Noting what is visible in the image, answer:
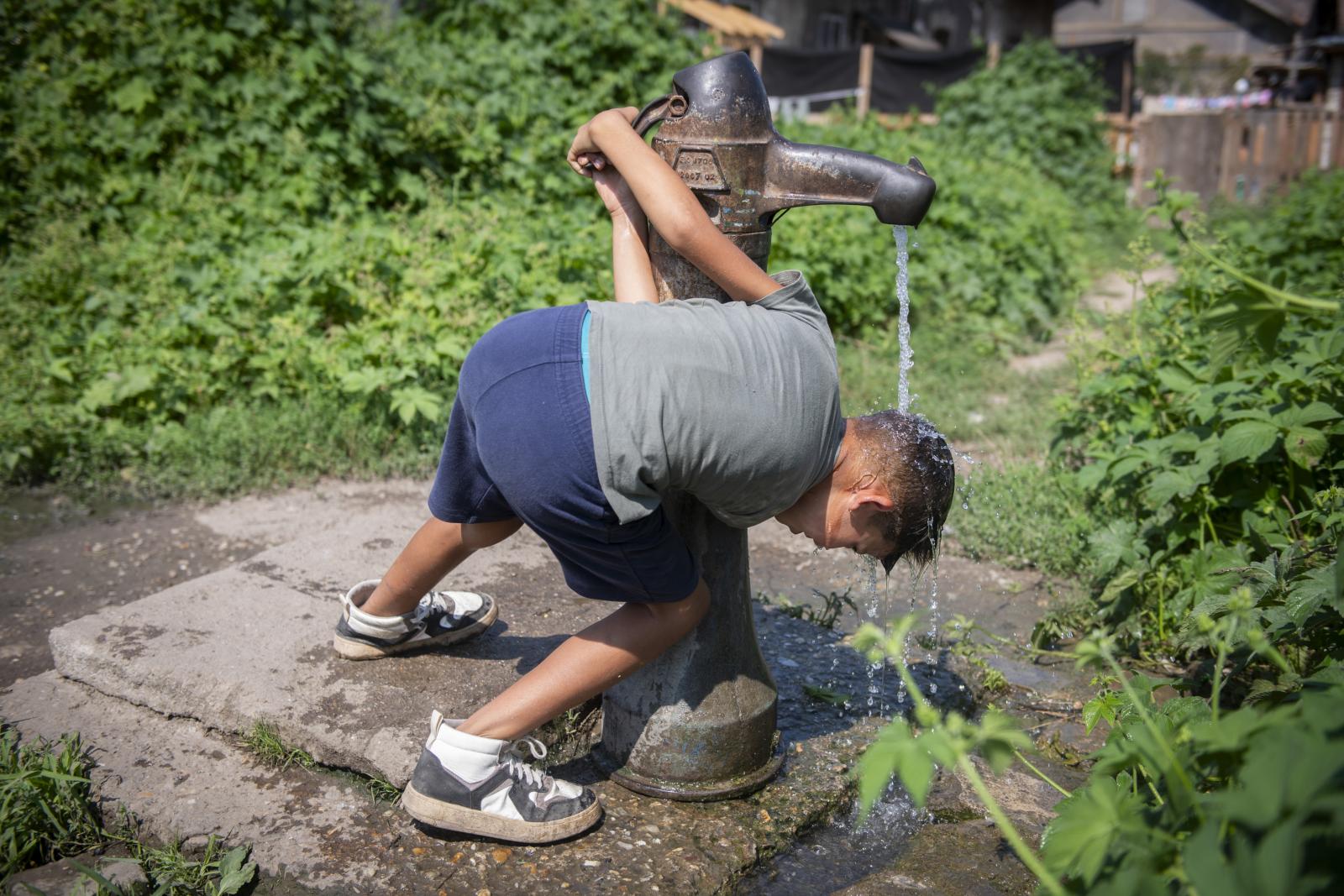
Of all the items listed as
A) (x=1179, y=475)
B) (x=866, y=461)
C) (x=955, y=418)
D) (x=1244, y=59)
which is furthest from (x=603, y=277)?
(x=1244, y=59)

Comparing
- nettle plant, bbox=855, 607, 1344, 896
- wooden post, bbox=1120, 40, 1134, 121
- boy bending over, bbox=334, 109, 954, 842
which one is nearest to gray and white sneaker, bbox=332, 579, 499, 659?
boy bending over, bbox=334, 109, 954, 842

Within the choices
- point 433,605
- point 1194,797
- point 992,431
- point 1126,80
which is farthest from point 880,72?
point 1194,797

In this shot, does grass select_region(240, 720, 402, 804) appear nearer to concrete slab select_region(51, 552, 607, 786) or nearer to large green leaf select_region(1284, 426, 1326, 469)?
concrete slab select_region(51, 552, 607, 786)

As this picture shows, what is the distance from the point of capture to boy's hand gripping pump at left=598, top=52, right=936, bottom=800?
82.2 inches

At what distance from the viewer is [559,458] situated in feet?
6.00

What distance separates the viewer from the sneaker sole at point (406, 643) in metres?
2.49

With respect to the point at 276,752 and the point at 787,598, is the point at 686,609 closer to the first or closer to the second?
the point at 276,752

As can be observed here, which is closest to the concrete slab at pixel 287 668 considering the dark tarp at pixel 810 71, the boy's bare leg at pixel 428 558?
the boy's bare leg at pixel 428 558

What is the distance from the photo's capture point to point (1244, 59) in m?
33.6

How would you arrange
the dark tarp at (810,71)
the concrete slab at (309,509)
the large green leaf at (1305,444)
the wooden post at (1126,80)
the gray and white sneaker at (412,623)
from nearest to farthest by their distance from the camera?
the gray and white sneaker at (412,623), the large green leaf at (1305,444), the concrete slab at (309,509), the dark tarp at (810,71), the wooden post at (1126,80)

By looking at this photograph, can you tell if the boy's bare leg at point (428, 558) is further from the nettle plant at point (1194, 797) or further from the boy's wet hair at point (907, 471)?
the nettle plant at point (1194, 797)

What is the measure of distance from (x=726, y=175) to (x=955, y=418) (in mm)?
3235

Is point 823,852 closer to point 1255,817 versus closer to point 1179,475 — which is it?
point 1255,817

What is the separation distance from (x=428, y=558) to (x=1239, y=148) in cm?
1553
